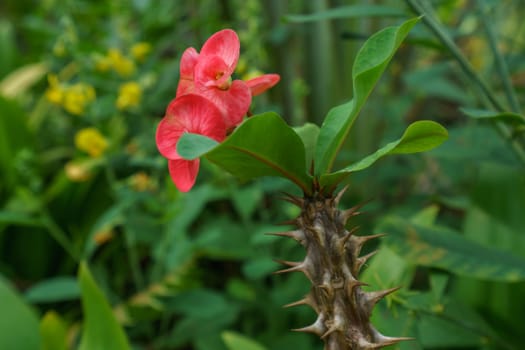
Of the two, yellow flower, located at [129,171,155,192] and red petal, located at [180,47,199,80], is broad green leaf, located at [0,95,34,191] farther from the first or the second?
red petal, located at [180,47,199,80]

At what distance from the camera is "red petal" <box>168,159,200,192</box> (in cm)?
42

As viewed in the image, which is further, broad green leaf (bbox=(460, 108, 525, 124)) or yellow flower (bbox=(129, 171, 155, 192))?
yellow flower (bbox=(129, 171, 155, 192))

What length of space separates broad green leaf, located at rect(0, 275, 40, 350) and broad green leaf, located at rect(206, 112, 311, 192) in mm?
884

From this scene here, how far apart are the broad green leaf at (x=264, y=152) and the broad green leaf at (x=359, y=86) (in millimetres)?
21

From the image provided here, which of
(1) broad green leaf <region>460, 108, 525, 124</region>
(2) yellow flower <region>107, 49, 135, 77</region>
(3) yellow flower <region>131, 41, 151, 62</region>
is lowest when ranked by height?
(1) broad green leaf <region>460, 108, 525, 124</region>

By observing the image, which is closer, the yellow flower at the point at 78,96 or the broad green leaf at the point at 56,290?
the broad green leaf at the point at 56,290

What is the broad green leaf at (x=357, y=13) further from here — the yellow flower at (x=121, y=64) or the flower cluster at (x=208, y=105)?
the yellow flower at (x=121, y=64)

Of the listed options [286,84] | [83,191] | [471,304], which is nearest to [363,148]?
[286,84]

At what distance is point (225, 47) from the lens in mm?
427

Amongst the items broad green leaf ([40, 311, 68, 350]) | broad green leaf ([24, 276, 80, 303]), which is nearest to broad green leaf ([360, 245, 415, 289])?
broad green leaf ([40, 311, 68, 350])

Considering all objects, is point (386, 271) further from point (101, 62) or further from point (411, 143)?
point (101, 62)

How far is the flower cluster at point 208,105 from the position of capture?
15.6 inches

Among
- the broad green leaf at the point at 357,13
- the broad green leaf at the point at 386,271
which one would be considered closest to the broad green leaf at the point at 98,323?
the broad green leaf at the point at 386,271

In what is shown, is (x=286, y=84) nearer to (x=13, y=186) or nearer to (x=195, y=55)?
(x=13, y=186)
